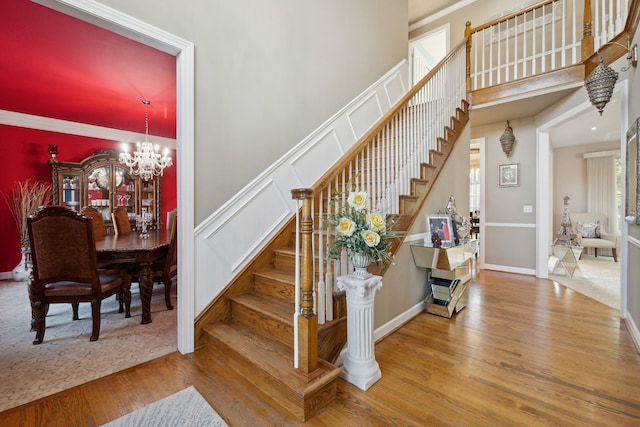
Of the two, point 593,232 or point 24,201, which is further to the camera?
point 593,232

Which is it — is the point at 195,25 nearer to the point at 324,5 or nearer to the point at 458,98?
the point at 324,5

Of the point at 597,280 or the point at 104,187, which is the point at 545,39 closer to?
the point at 597,280

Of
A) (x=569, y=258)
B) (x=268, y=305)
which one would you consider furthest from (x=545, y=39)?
(x=268, y=305)

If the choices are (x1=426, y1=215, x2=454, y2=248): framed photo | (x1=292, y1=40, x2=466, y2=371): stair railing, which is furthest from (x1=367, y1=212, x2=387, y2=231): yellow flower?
(x1=426, y1=215, x2=454, y2=248): framed photo

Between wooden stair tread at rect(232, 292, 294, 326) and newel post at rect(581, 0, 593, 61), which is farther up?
newel post at rect(581, 0, 593, 61)

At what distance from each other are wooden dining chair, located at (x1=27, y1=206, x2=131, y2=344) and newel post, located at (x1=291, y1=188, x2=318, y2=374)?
1996mm

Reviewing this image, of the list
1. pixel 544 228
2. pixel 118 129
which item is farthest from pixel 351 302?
pixel 118 129

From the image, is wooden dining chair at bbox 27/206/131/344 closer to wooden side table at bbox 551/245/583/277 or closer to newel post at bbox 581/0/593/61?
newel post at bbox 581/0/593/61

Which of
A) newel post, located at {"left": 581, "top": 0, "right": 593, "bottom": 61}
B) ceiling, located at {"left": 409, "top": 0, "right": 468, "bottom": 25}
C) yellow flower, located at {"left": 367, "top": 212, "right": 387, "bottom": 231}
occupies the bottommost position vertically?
yellow flower, located at {"left": 367, "top": 212, "right": 387, "bottom": 231}

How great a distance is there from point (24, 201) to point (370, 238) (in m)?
5.92

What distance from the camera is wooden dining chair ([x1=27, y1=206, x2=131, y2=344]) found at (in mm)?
2338

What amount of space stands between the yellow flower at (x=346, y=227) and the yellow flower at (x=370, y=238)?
0.25 ft

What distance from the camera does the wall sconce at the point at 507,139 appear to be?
477 cm

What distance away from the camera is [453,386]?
5.95 feet
